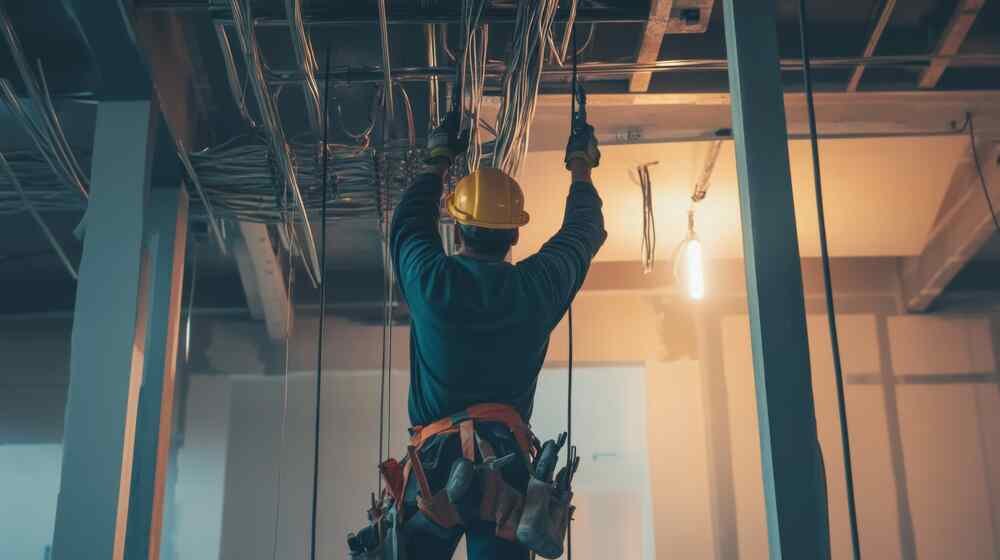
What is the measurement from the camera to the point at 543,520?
2.40m

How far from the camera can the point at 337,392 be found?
6.38 meters

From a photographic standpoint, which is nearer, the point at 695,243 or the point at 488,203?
the point at 488,203

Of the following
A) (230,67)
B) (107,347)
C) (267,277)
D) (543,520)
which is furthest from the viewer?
(267,277)

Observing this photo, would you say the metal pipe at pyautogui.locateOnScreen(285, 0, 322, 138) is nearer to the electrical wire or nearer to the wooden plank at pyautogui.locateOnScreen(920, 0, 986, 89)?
the electrical wire

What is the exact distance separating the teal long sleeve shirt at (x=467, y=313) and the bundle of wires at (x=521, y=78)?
94 cm

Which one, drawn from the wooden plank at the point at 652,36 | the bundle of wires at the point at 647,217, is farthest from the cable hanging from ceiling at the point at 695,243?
the wooden plank at the point at 652,36

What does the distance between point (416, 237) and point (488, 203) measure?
0.22 m

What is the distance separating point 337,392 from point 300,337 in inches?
16.4

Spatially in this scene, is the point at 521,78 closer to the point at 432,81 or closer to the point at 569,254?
the point at 432,81

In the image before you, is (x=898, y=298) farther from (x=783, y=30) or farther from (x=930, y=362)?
(x=783, y=30)

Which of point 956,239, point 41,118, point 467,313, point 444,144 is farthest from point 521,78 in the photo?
point 956,239

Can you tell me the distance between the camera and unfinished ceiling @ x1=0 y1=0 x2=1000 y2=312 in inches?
149

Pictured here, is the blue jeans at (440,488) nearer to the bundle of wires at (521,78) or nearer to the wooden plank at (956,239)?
the bundle of wires at (521,78)

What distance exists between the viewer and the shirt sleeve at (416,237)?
2.51 metres
